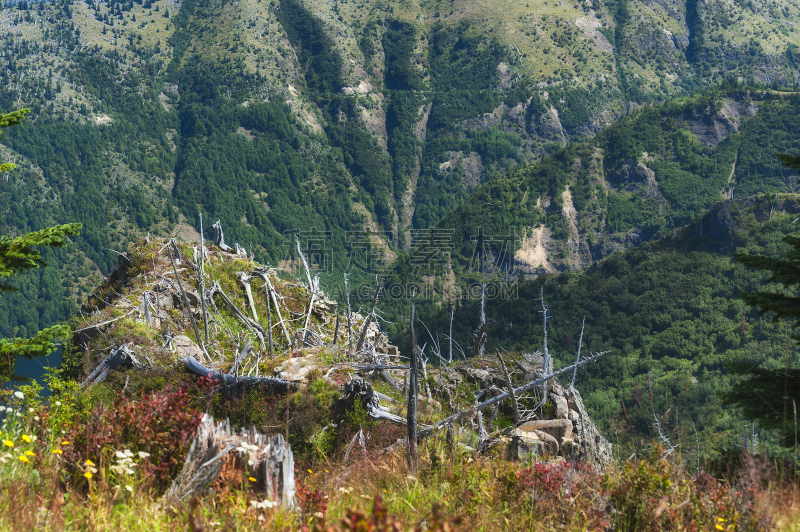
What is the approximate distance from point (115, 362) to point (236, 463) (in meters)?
8.09

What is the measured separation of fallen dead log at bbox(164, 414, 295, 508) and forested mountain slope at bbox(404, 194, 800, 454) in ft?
257

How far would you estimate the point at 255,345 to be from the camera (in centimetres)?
1573

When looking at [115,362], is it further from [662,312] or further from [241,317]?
[662,312]

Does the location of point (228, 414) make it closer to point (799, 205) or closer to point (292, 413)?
point (292, 413)

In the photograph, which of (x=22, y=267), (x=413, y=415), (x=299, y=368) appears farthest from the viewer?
(x=299, y=368)

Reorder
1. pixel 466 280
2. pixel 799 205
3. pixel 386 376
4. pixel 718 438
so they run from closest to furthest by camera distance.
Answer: pixel 718 438
pixel 386 376
pixel 799 205
pixel 466 280

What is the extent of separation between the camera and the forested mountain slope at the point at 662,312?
9006 centimetres

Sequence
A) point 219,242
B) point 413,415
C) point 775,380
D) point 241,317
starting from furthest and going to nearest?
point 219,242 → point 241,317 → point 775,380 → point 413,415

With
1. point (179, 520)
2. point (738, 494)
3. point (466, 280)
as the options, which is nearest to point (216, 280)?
point (179, 520)

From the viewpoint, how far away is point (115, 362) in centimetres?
1183

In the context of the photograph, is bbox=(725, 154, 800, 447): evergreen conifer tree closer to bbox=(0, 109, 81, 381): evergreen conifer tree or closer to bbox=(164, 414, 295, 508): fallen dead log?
bbox=(164, 414, 295, 508): fallen dead log

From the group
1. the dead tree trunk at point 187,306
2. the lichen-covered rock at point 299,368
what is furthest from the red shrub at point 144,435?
the dead tree trunk at point 187,306

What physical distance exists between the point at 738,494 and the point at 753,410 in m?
2.84

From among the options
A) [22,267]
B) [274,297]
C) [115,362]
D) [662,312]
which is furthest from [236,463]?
[662,312]
